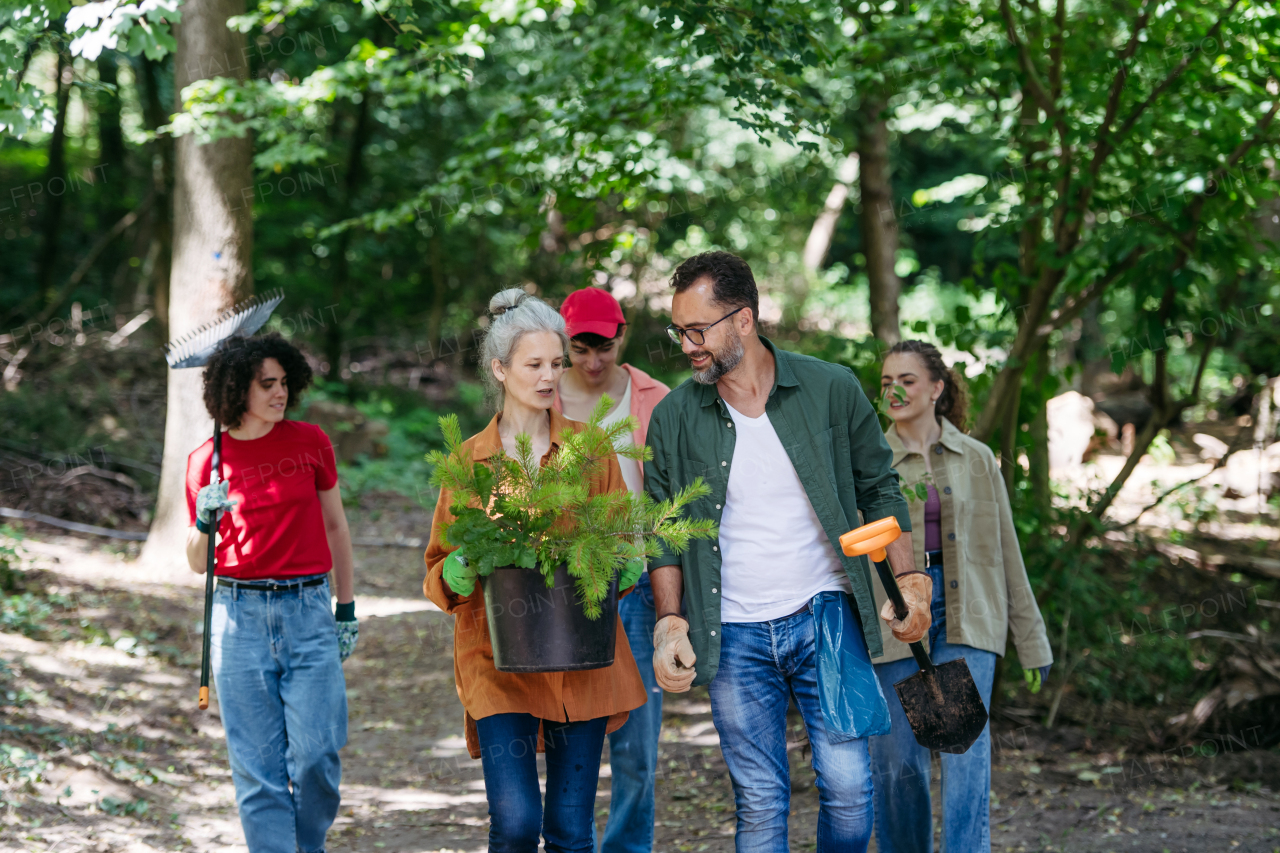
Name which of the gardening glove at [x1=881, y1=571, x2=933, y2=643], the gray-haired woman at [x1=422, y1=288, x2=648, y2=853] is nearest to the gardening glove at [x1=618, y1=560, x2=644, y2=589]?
the gray-haired woman at [x1=422, y1=288, x2=648, y2=853]

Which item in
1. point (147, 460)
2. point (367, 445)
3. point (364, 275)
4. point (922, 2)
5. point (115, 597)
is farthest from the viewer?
point (364, 275)

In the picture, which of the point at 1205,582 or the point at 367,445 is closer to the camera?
the point at 1205,582

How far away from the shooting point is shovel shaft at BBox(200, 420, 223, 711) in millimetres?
3516

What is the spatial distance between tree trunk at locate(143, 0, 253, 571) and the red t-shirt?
14.7 feet

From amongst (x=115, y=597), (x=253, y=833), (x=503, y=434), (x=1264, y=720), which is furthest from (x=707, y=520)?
(x=115, y=597)

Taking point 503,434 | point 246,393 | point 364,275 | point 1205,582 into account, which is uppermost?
point 364,275

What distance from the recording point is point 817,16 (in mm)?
6355

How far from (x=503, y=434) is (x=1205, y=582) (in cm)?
662

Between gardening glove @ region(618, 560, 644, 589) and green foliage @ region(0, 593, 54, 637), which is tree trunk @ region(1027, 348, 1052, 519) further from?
green foliage @ region(0, 593, 54, 637)

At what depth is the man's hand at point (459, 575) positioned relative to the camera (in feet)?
8.99

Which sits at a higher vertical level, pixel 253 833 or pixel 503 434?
pixel 503 434

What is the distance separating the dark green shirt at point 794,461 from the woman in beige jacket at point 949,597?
732 mm

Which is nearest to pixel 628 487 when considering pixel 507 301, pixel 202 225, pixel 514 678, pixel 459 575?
pixel 507 301

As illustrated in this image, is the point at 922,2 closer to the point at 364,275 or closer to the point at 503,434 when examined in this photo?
the point at 503,434
